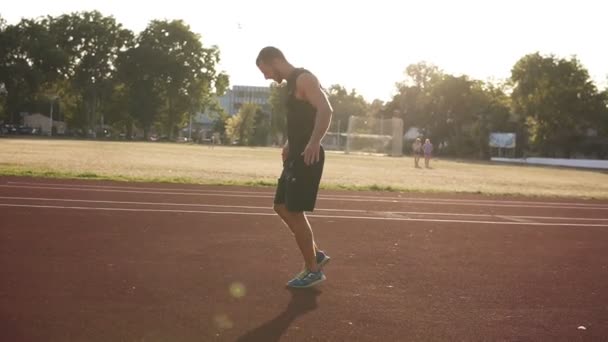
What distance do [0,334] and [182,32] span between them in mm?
89686

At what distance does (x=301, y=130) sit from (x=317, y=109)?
0.25 meters

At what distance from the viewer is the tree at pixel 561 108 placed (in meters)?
62.2

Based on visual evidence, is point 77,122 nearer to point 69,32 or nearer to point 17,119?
point 17,119

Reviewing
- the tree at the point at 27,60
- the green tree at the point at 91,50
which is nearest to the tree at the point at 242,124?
the green tree at the point at 91,50

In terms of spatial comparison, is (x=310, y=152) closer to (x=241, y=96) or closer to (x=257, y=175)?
(x=257, y=175)

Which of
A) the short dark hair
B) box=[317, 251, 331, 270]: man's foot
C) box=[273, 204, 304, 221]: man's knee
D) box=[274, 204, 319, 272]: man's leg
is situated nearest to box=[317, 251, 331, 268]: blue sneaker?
box=[317, 251, 331, 270]: man's foot

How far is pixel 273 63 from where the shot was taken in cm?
510

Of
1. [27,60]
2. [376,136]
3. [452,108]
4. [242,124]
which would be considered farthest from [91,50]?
[452,108]

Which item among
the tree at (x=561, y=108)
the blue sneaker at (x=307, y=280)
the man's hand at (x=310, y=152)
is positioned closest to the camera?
the man's hand at (x=310, y=152)

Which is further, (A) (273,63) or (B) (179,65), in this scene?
(B) (179,65)

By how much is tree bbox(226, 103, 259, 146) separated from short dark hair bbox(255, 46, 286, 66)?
99859 millimetres

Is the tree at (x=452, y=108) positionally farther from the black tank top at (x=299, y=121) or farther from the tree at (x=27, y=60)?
the black tank top at (x=299, y=121)

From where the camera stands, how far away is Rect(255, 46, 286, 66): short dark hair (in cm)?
511

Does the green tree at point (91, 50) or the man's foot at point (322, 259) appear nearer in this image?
the man's foot at point (322, 259)
